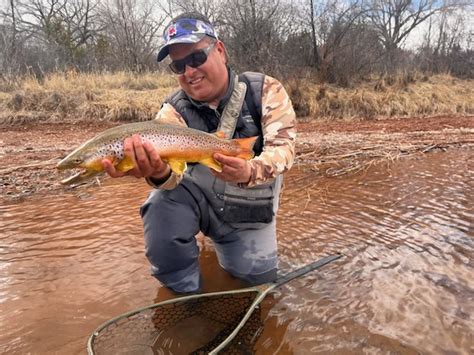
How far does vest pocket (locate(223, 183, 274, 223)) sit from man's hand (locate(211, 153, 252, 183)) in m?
0.31

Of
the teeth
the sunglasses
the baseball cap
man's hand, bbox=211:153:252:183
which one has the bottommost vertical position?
man's hand, bbox=211:153:252:183

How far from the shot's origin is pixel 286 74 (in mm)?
12875

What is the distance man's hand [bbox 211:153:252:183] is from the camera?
6.77 feet

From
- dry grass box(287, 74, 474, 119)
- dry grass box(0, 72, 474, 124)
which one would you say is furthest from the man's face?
→ dry grass box(287, 74, 474, 119)

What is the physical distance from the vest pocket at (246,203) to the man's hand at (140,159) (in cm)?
54

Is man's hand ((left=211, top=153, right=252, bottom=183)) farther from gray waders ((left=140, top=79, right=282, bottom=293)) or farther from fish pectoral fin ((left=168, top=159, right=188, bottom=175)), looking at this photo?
gray waders ((left=140, top=79, right=282, bottom=293))

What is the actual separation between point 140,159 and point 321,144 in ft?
20.1

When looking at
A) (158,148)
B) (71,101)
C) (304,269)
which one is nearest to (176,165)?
(158,148)

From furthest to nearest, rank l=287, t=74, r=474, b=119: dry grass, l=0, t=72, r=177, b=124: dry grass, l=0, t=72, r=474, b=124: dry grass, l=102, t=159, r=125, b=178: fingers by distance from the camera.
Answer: l=287, t=74, r=474, b=119: dry grass, l=0, t=72, r=474, b=124: dry grass, l=0, t=72, r=177, b=124: dry grass, l=102, t=159, r=125, b=178: fingers

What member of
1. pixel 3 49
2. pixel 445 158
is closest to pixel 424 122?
pixel 445 158

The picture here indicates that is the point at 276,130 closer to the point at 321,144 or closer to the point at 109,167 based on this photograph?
the point at 109,167

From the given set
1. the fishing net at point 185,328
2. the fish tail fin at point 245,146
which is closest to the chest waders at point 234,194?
the fish tail fin at point 245,146

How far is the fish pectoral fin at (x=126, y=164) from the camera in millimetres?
2018

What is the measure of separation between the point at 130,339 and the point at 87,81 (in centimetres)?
1231
